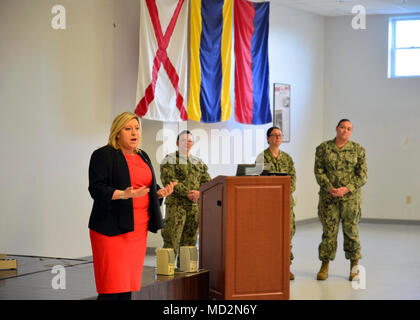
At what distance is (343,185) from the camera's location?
268 inches

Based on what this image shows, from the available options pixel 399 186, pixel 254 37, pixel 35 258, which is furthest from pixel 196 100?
pixel 399 186

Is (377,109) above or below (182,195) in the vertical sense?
above

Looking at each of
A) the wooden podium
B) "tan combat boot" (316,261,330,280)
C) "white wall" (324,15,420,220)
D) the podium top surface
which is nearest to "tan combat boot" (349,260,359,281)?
"tan combat boot" (316,261,330,280)

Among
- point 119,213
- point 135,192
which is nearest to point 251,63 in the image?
point 119,213

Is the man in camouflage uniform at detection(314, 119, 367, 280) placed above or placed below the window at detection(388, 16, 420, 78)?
below

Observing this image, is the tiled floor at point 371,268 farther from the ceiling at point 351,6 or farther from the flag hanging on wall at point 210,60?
the ceiling at point 351,6

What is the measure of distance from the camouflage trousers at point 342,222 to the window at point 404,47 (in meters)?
5.87

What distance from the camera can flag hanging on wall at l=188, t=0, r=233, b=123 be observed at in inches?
335

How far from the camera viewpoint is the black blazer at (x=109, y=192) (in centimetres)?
370

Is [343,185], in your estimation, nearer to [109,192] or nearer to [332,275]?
[332,275]

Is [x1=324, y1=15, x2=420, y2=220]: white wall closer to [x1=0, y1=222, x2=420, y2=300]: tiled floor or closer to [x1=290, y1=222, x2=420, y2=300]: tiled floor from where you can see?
[x1=290, y1=222, x2=420, y2=300]: tiled floor

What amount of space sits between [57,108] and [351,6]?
635cm

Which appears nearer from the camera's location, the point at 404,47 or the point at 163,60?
the point at 163,60
